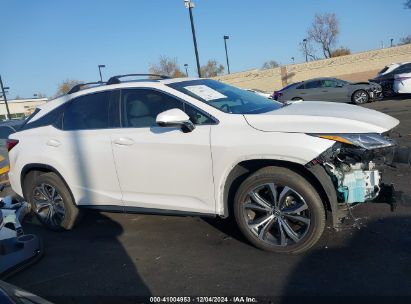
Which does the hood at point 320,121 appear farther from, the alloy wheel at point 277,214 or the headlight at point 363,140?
the alloy wheel at point 277,214

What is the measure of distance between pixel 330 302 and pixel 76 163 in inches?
129

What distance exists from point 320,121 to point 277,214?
989 mm

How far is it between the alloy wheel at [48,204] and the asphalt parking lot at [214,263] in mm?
248

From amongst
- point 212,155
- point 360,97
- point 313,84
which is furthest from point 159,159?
point 313,84

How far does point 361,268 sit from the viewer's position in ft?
11.8

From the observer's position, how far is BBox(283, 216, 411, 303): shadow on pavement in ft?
10.7

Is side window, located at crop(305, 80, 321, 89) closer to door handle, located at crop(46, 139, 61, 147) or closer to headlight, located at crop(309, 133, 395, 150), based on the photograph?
door handle, located at crop(46, 139, 61, 147)

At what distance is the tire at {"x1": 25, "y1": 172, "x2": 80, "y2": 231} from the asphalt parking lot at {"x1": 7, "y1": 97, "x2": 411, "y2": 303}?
8.1 inches

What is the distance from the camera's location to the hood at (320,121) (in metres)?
3.71

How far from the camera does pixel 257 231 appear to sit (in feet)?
13.4

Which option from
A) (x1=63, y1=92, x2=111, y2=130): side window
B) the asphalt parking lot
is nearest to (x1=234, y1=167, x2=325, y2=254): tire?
the asphalt parking lot

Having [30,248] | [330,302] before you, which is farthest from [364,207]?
[30,248]

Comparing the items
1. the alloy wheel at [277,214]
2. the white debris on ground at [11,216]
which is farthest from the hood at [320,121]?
the white debris on ground at [11,216]

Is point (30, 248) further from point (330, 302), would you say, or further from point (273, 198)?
point (330, 302)
